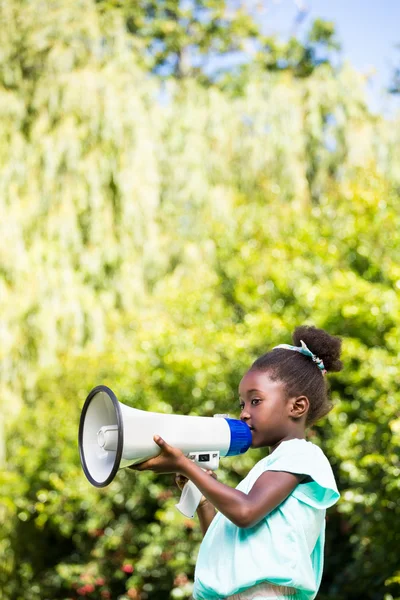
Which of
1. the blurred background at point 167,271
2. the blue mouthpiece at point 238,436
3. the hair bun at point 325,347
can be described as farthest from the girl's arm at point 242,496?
the blurred background at point 167,271

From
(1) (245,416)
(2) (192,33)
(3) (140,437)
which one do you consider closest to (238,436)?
(1) (245,416)

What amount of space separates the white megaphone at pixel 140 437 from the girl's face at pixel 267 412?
3 cm

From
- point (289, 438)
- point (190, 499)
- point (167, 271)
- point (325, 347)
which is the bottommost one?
point (167, 271)

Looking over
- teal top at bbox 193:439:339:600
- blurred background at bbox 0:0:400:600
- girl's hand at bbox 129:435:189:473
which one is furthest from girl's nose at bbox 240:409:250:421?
blurred background at bbox 0:0:400:600

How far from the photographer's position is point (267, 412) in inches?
74.5

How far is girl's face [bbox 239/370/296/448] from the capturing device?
1.90m

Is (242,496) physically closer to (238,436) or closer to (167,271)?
(238,436)

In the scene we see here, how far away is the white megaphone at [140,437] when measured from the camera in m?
1.71

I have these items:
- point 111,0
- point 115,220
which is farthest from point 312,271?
point 111,0

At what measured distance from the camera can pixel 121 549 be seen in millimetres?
6309

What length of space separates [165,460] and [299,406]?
0.39 m

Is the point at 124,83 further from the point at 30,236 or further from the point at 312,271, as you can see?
the point at 312,271

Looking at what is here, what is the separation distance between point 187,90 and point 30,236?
11.5ft

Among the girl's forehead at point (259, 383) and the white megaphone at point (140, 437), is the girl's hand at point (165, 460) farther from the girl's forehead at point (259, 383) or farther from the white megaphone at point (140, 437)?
the girl's forehead at point (259, 383)
